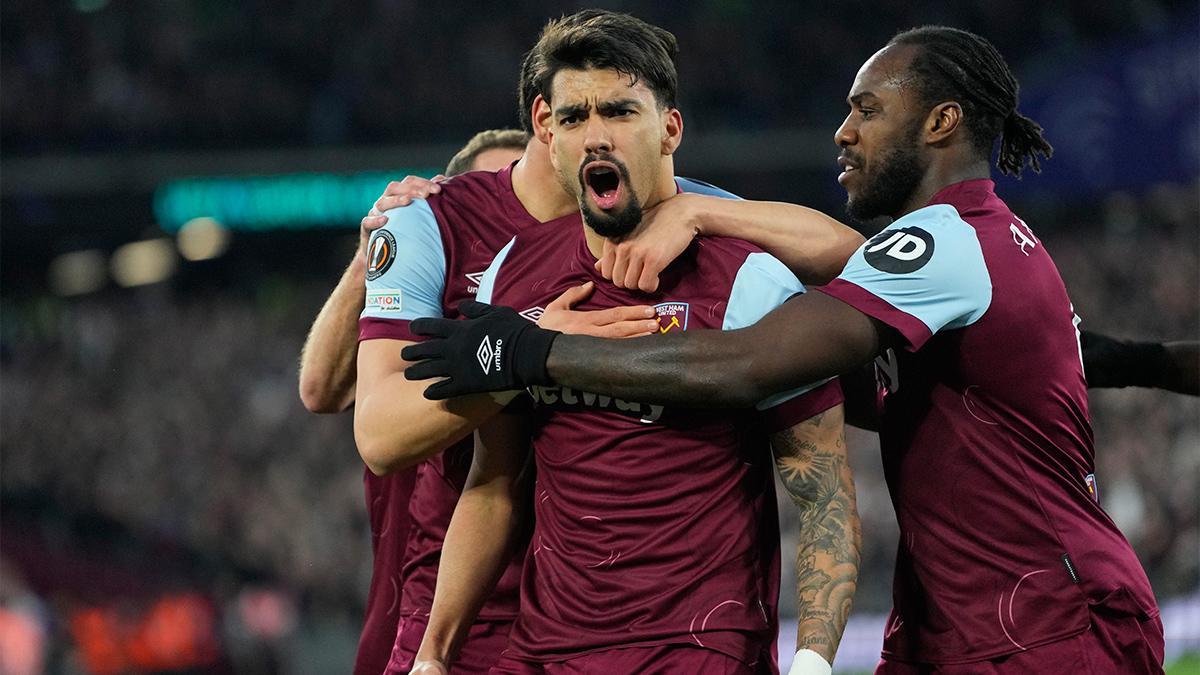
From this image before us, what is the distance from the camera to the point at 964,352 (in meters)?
3.60

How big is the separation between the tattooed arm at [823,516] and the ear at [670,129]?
30.4 inches

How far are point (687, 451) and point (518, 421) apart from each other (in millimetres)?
520

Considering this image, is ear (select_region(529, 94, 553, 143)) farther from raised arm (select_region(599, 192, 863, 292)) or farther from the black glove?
the black glove

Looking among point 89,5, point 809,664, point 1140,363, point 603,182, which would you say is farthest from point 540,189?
point 89,5

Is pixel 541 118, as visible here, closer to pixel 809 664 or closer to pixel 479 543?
pixel 479 543

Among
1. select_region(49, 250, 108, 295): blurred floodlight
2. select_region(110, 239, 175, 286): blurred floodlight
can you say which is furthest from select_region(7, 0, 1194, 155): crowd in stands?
select_region(49, 250, 108, 295): blurred floodlight

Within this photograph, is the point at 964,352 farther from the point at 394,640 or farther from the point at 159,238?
the point at 159,238

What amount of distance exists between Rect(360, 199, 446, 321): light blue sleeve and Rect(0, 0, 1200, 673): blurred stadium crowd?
10.6 metres

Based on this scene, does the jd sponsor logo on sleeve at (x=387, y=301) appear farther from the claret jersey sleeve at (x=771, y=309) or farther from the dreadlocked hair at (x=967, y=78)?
the dreadlocked hair at (x=967, y=78)

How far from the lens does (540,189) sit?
4250 mm

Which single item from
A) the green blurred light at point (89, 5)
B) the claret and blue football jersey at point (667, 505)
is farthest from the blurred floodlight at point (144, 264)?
the claret and blue football jersey at point (667, 505)

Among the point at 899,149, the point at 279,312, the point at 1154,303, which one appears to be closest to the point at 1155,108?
the point at 1154,303

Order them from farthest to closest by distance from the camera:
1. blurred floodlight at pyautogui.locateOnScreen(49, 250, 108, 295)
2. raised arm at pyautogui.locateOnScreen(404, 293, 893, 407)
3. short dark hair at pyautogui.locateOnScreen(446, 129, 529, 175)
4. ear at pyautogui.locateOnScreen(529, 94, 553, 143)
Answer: blurred floodlight at pyautogui.locateOnScreen(49, 250, 108, 295), short dark hair at pyautogui.locateOnScreen(446, 129, 529, 175), ear at pyautogui.locateOnScreen(529, 94, 553, 143), raised arm at pyautogui.locateOnScreen(404, 293, 893, 407)

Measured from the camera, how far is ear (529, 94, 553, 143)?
13.0 feet
